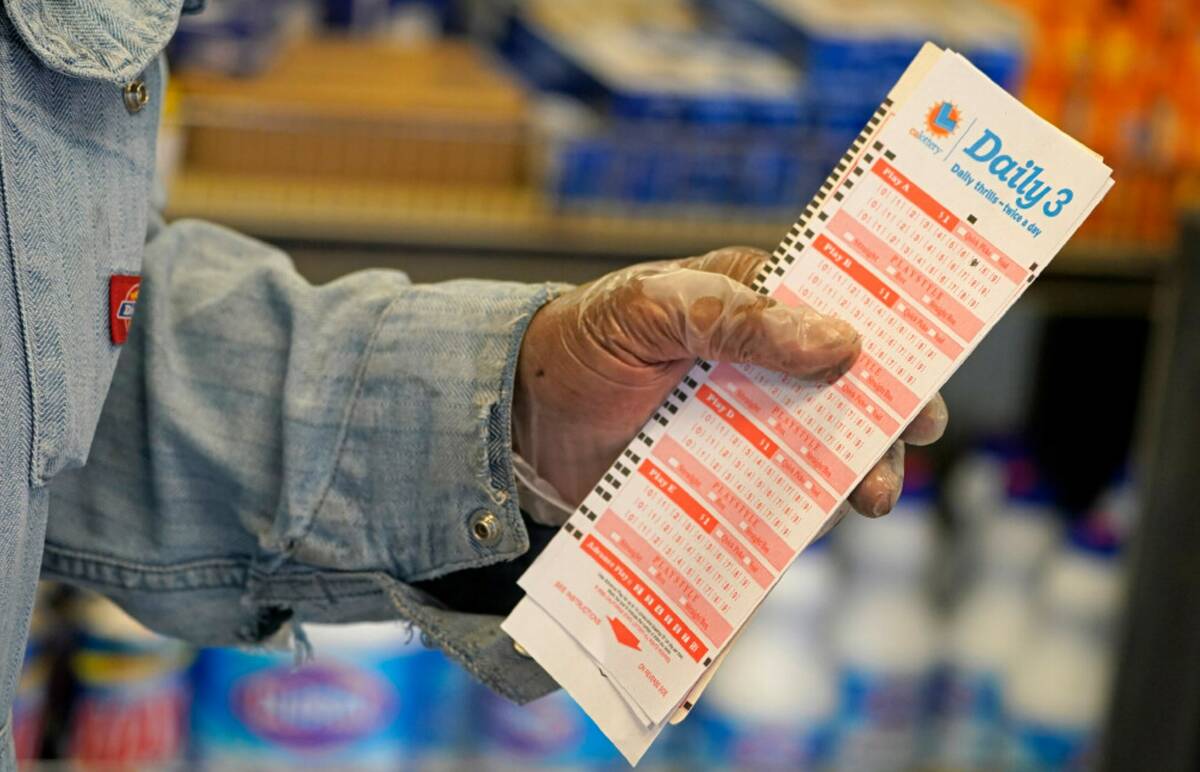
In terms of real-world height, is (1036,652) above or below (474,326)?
below

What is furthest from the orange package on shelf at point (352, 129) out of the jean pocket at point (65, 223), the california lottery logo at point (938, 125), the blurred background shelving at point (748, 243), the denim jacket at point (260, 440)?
the california lottery logo at point (938, 125)

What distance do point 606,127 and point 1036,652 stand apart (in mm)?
724

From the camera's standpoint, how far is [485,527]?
0.81 metres

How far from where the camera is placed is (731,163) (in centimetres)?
151

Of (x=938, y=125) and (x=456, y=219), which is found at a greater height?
(x=938, y=125)

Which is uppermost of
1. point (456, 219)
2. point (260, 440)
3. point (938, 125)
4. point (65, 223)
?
point (938, 125)

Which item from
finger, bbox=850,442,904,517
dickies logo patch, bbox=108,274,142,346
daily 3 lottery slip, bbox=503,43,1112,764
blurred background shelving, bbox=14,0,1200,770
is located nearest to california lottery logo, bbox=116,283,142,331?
dickies logo patch, bbox=108,274,142,346

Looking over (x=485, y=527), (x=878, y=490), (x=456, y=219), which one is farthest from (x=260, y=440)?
(x=456, y=219)

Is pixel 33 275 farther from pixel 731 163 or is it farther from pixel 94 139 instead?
pixel 731 163

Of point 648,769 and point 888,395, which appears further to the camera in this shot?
point 648,769

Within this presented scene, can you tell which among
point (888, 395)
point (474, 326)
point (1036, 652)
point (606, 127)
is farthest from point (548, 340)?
point (1036, 652)

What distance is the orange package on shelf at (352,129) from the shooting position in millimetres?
1484

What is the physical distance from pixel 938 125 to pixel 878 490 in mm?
179

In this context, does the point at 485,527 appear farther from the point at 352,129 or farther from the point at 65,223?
the point at 352,129
